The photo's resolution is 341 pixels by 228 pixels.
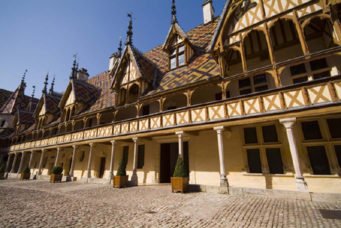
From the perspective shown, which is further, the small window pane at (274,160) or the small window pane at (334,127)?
the small window pane at (274,160)

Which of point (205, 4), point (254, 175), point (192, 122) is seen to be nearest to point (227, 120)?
point (192, 122)

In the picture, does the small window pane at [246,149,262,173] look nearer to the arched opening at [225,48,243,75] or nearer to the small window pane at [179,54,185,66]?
the arched opening at [225,48,243,75]

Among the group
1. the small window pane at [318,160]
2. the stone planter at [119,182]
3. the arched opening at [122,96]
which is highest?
the arched opening at [122,96]

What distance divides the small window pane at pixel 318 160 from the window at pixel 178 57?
10277mm

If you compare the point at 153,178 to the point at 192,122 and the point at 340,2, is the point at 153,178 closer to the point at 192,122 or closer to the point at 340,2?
the point at 192,122

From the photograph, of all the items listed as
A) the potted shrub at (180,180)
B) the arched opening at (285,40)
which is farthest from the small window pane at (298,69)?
the potted shrub at (180,180)

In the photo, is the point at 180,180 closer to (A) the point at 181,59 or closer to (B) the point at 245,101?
(B) the point at 245,101

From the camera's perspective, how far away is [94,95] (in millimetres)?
21391

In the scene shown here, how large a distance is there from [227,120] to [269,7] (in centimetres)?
636

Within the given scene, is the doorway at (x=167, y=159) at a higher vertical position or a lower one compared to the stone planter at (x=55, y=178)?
higher

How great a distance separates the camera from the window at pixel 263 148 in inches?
374

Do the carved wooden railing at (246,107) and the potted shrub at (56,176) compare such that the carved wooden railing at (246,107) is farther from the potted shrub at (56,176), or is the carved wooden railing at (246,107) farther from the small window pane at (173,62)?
the potted shrub at (56,176)

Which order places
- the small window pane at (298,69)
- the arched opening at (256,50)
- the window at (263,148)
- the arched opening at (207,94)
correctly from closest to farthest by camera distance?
the window at (263,148) → the small window pane at (298,69) → the arched opening at (256,50) → the arched opening at (207,94)

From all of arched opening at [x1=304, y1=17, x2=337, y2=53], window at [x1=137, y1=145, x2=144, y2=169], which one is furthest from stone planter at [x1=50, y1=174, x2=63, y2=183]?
arched opening at [x1=304, y1=17, x2=337, y2=53]
